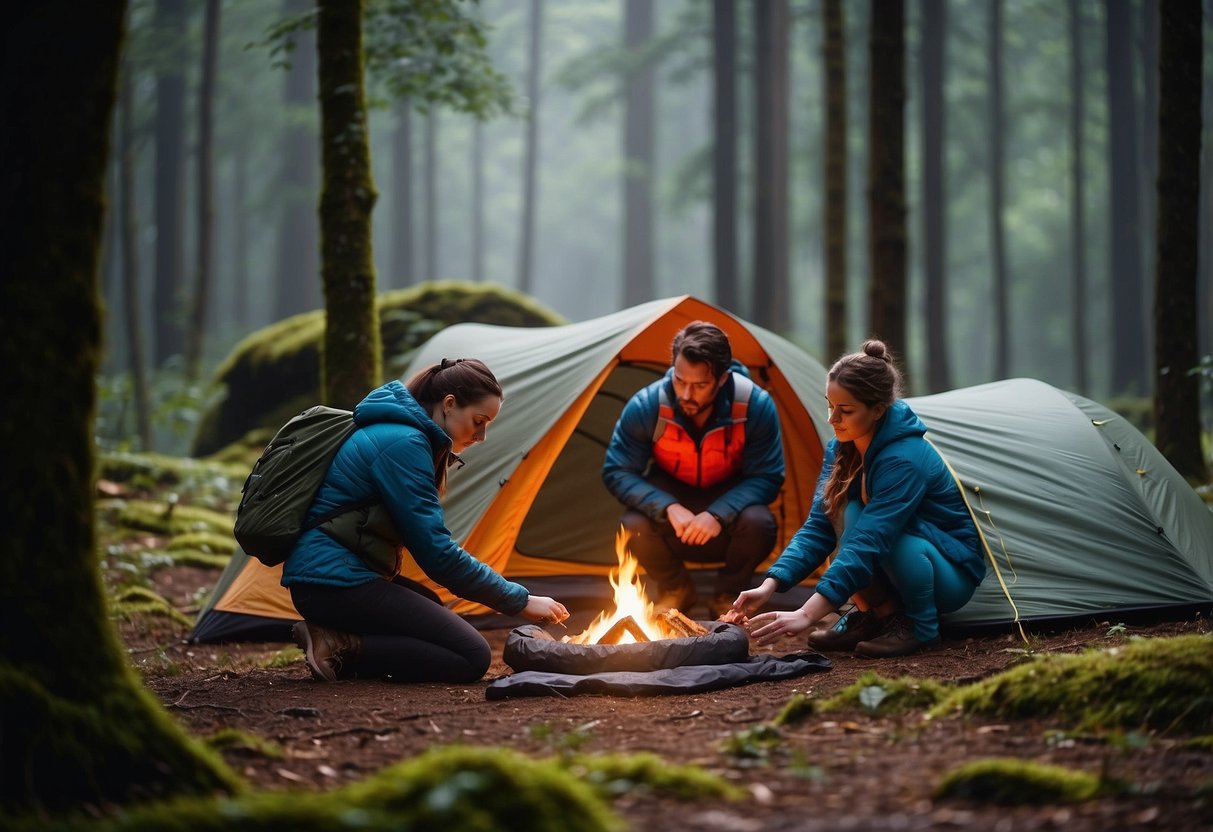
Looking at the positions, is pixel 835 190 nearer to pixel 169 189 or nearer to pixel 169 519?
pixel 169 519

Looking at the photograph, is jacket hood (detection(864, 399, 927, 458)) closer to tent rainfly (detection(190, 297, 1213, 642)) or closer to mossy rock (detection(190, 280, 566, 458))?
tent rainfly (detection(190, 297, 1213, 642))

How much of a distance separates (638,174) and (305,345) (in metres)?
14.7

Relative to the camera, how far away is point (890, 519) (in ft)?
13.0

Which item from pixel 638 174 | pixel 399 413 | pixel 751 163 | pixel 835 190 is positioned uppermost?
pixel 638 174

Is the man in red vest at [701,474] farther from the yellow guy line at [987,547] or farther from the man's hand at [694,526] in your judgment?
the yellow guy line at [987,547]

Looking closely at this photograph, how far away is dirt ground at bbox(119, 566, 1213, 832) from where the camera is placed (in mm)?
2150

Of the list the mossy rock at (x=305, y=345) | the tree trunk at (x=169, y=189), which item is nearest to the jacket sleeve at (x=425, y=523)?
the mossy rock at (x=305, y=345)

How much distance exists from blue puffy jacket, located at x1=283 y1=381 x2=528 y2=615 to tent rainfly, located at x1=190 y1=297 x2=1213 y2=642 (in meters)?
1.01

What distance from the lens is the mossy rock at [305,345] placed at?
31.1 feet

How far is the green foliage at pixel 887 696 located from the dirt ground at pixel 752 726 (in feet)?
0.16

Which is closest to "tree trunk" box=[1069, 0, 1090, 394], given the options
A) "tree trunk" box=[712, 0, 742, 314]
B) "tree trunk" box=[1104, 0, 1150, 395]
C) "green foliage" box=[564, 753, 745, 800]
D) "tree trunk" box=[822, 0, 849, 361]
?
"tree trunk" box=[1104, 0, 1150, 395]

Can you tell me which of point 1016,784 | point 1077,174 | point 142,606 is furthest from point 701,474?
point 1077,174

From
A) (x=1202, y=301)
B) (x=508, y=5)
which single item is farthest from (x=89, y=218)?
(x=508, y=5)

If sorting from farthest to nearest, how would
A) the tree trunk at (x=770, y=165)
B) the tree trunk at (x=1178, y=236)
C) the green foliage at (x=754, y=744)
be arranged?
the tree trunk at (x=770, y=165) < the tree trunk at (x=1178, y=236) < the green foliage at (x=754, y=744)
